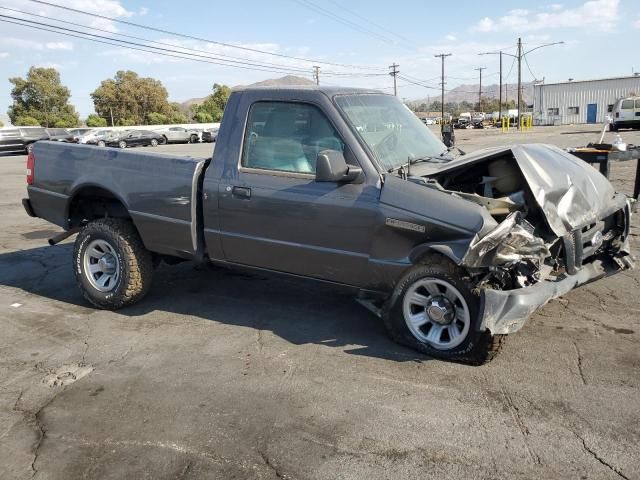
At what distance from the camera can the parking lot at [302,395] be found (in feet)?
9.74

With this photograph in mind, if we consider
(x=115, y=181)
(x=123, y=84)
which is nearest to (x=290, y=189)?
(x=115, y=181)

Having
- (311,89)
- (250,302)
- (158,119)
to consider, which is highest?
(158,119)

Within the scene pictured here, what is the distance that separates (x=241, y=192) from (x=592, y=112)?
71.1 m

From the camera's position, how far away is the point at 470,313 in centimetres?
387

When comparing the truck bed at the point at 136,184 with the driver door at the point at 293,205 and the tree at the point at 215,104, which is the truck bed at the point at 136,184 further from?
the tree at the point at 215,104

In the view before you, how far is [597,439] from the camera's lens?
303 cm

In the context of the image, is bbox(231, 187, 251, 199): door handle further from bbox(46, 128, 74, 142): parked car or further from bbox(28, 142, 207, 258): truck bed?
bbox(46, 128, 74, 142): parked car

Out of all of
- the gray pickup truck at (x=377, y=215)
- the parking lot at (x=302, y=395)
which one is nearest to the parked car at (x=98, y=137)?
the gray pickup truck at (x=377, y=215)

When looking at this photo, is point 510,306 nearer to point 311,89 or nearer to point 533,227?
point 533,227

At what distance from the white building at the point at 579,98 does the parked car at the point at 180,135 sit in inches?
1654

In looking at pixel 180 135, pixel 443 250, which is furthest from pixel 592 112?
pixel 443 250

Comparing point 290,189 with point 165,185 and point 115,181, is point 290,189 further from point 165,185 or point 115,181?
point 115,181

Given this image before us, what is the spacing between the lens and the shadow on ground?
454cm

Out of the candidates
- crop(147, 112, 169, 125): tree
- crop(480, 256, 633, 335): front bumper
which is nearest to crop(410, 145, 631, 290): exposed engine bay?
crop(480, 256, 633, 335): front bumper
